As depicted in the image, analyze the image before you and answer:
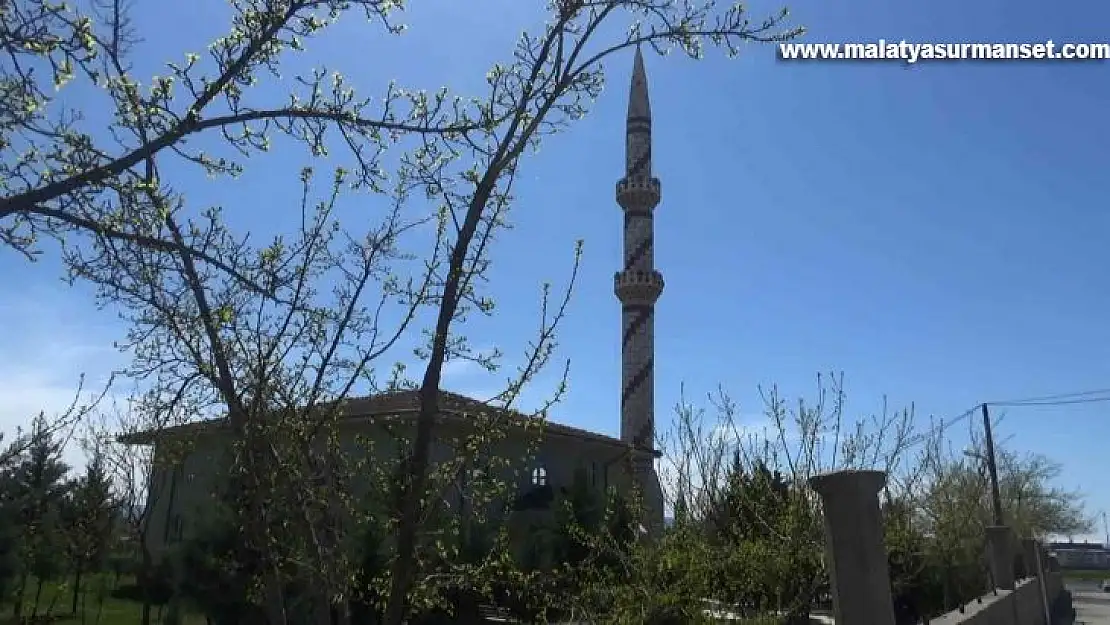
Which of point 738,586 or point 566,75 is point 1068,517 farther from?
point 566,75

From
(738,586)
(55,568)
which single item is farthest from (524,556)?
(738,586)

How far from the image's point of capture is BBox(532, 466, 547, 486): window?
25.6m

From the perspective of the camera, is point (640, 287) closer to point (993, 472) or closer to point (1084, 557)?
point (993, 472)

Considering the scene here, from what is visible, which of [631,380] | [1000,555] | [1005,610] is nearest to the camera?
[1005,610]

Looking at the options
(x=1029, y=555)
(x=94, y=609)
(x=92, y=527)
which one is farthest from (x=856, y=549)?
(x=94, y=609)

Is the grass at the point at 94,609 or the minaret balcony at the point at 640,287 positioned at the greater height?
the minaret balcony at the point at 640,287

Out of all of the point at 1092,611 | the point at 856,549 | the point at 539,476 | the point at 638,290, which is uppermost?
the point at 638,290

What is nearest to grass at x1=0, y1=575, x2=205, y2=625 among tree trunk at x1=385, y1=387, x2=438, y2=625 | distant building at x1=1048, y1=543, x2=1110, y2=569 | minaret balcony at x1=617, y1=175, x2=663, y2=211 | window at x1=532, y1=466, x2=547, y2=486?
window at x1=532, y1=466, x2=547, y2=486

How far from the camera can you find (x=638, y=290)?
117 ft

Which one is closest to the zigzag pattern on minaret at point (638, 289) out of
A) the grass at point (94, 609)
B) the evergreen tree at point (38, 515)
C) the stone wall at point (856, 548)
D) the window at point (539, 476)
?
the window at point (539, 476)

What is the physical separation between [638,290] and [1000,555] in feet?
77.2

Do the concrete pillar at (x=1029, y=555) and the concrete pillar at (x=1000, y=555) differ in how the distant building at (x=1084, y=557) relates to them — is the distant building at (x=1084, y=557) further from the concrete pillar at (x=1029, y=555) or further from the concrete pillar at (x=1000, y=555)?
the concrete pillar at (x=1000, y=555)

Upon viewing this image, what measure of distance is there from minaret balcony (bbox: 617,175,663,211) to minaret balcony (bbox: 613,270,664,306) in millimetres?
3412

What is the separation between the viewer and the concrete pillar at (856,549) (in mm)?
3672
